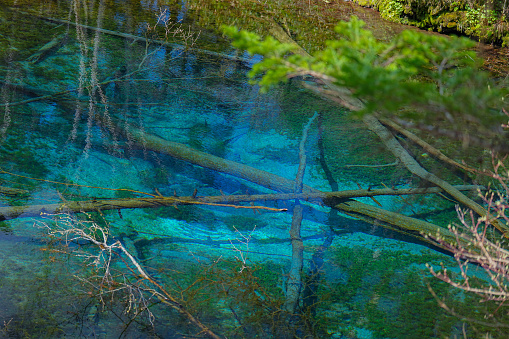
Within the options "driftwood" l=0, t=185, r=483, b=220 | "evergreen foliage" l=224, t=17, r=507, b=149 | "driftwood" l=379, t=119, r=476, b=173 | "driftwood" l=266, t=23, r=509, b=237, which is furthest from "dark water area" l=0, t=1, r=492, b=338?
"evergreen foliage" l=224, t=17, r=507, b=149

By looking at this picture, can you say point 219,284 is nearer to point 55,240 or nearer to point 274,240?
point 274,240

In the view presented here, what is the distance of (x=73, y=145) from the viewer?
5270mm

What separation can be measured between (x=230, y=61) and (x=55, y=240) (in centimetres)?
589

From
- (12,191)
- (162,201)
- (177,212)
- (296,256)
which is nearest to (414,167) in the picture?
(296,256)

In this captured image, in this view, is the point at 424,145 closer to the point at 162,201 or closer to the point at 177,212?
the point at 177,212

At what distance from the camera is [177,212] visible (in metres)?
4.60

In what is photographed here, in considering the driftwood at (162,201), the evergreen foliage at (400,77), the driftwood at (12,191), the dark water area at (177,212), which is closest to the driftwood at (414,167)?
the dark water area at (177,212)

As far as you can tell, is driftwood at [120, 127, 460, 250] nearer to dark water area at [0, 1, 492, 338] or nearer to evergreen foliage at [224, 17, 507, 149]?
dark water area at [0, 1, 492, 338]

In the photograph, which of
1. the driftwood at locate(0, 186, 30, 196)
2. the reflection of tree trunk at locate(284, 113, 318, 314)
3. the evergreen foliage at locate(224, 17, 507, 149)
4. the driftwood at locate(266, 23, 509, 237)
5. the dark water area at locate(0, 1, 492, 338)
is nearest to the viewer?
the evergreen foliage at locate(224, 17, 507, 149)

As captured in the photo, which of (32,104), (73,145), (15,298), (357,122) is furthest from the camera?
(357,122)

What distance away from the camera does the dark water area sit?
3326 millimetres

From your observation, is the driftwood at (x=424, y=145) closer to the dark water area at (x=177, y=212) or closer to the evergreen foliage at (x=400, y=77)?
the dark water area at (x=177, y=212)

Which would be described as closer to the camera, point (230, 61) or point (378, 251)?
point (378, 251)

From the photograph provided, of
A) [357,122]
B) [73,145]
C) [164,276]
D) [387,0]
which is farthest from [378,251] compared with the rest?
[387,0]
